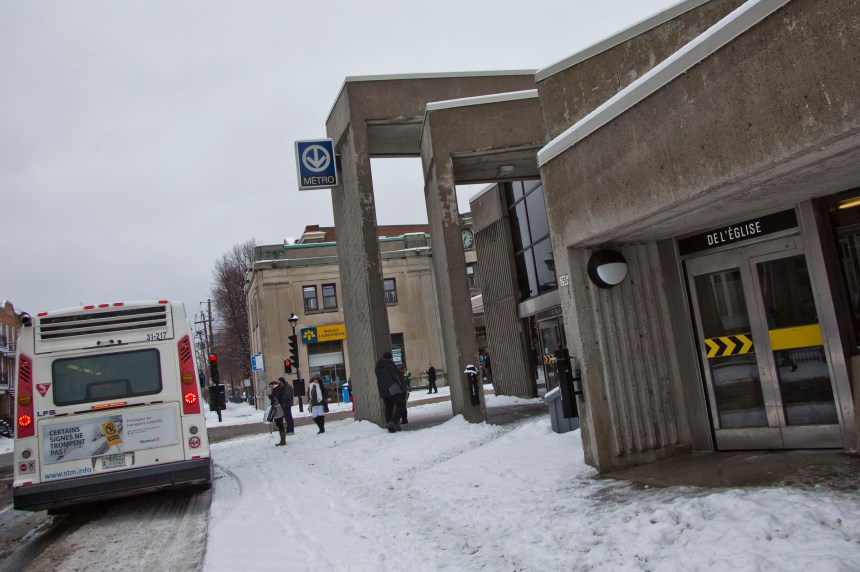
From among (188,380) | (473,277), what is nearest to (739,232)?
(188,380)

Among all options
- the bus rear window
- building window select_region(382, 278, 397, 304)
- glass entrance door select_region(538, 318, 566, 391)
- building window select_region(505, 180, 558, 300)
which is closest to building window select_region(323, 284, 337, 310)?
building window select_region(382, 278, 397, 304)

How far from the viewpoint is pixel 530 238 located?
760 inches

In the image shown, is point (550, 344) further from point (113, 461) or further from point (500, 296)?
point (113, 461)

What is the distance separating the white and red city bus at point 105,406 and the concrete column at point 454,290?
6049mm

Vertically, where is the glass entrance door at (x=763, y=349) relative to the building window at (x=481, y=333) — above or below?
below

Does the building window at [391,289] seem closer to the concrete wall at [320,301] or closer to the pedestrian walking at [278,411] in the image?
the concrete wall at [320,301]

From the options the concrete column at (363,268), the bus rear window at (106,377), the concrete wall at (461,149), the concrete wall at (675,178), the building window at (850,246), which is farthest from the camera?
the concrete column at (363,268)

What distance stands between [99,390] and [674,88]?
7808mm

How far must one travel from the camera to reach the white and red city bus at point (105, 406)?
8.75m

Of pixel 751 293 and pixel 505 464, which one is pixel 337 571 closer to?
pixel 505 464

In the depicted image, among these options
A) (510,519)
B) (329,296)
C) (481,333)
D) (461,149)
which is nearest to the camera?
(510,519)

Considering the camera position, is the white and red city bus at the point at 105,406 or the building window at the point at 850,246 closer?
the building window at the point at 850,246

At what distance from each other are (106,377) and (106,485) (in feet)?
4.64

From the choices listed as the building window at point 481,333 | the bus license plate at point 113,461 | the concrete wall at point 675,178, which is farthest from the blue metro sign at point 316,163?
the building window at point 481,333
